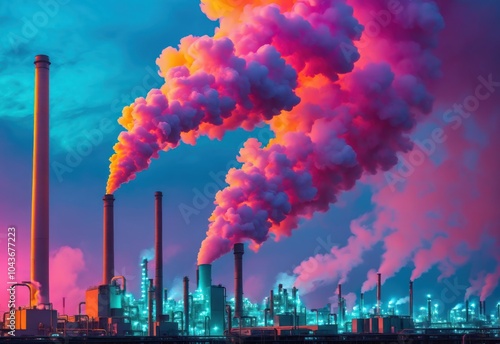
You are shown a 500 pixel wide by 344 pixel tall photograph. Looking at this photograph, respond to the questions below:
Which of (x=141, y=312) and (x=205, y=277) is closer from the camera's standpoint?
(x=205, y=277)

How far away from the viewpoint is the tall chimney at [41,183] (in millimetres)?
60219

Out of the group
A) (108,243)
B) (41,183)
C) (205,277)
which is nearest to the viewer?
(41,183)

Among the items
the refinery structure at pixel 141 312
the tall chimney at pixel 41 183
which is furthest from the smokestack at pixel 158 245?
the tall chimney at pixel 41 183

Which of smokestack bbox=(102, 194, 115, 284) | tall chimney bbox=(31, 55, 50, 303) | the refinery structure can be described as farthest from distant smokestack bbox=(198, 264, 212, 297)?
tall chimney bbox=(31, 55, 50, 303)

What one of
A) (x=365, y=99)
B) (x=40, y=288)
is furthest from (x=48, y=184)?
(x=365, y=99)

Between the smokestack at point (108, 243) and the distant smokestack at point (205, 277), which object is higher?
the smokestack at point (108, 243)

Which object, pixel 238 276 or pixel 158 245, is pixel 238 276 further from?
pixel 158 245

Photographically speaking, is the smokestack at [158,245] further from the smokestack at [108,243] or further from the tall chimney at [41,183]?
the tall chimney at [41,183]

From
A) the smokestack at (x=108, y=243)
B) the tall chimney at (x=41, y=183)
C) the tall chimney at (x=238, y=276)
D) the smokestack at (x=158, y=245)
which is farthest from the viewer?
the smokestack at (x=158, y=245)

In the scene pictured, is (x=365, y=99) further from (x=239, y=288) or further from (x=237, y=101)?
(x=239, y=288)

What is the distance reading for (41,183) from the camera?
61.7 metres

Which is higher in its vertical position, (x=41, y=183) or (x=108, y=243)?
(x=41, y=183)

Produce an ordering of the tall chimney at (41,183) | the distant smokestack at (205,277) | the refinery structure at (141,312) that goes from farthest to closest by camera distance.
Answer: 1. the distant smokestack at (205,277)
2. the tall chimney at (41,183)
3. the refinery structure at (141,312)

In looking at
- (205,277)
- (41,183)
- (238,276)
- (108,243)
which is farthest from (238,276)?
(41,183)
